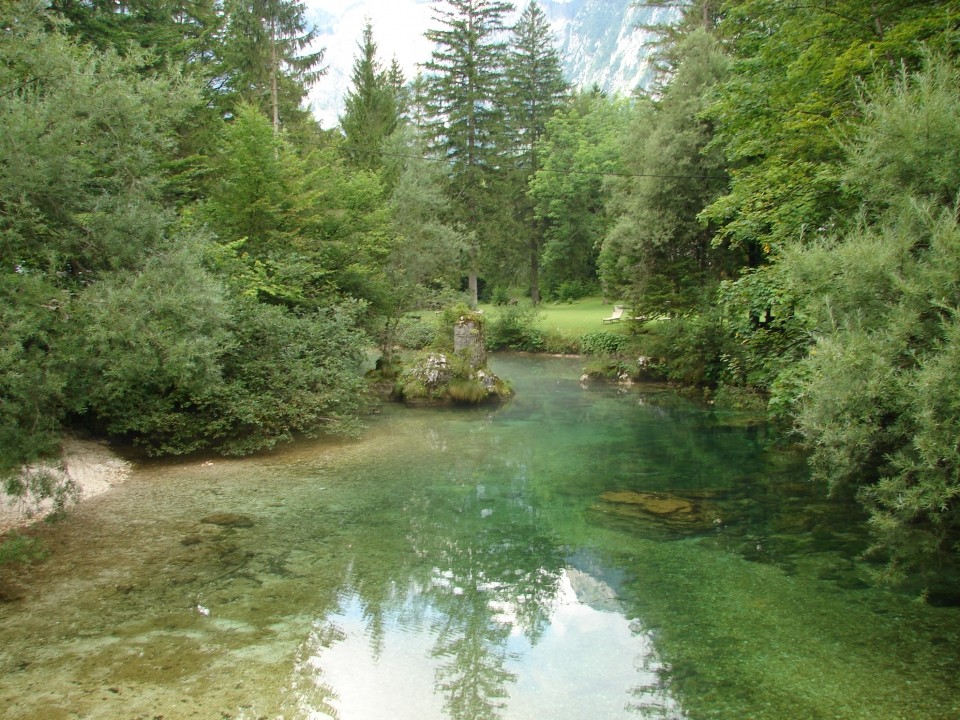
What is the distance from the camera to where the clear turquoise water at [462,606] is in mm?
4895

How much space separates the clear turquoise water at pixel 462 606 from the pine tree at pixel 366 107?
26646mm

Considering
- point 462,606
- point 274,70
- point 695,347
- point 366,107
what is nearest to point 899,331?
point 462,606

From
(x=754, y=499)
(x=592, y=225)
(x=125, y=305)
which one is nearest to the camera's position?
(x=125, y=305)

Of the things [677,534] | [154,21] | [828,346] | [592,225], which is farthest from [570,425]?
[592,225]

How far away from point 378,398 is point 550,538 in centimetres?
1065

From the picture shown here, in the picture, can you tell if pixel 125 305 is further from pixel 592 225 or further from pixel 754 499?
pixel 592 225

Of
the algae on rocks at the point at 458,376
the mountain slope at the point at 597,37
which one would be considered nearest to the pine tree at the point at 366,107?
the algae on rocks at the point at 458,376

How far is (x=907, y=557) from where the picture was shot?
23.8 feet

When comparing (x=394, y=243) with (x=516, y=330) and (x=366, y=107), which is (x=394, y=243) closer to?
(x=516, y=330)

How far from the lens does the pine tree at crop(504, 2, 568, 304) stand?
1687 inches

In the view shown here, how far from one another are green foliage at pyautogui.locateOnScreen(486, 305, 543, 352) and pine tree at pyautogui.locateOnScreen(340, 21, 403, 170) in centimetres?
1099

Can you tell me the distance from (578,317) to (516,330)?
5459 millimetres

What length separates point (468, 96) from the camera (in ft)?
113

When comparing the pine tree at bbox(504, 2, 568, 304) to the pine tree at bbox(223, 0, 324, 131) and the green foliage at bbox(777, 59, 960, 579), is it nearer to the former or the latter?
the pine tree at bbox(223, 0, 324, 131)
